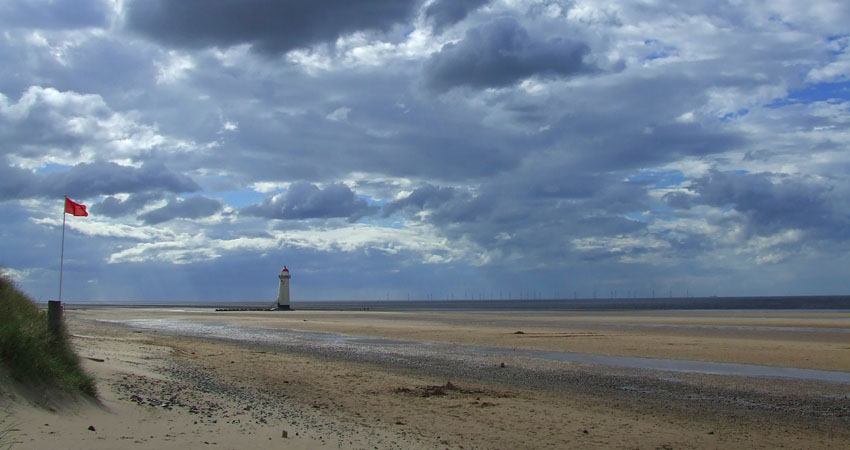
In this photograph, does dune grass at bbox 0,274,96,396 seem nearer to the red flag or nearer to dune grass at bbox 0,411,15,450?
dune grass at bbox 0,411,15,450

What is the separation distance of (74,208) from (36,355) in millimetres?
10251

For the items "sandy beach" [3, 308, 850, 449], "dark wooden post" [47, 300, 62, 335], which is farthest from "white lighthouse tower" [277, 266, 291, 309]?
"dark wooden post" [47, 300, 62, 335]

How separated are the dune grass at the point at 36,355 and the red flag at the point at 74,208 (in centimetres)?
685

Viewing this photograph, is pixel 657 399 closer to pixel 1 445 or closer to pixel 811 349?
pixel 1 445

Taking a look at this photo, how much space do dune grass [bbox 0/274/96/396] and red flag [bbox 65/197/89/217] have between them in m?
6.85

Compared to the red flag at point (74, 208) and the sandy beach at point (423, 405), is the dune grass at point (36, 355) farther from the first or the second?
the red flag at point (74, 208)

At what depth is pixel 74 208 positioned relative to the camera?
1869cm

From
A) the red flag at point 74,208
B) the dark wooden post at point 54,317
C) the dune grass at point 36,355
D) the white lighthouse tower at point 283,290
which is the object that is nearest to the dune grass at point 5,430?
the dune grass at point 36,355

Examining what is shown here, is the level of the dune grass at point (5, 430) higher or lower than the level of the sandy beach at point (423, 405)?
higher

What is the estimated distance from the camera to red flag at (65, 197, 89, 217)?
1818cm

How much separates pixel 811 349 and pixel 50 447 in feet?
105

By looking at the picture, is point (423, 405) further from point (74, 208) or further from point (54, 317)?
point (74, 208)

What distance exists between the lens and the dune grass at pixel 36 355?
9.37 meters

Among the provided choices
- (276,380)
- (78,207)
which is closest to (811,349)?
(276,380)
